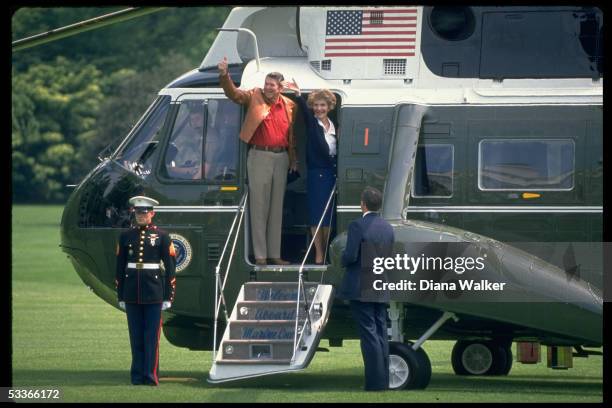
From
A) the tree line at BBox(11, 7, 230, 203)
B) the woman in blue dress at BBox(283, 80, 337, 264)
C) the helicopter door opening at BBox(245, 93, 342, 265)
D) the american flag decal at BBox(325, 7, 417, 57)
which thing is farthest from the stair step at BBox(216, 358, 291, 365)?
the tree line at BBox(11, 7, 230, 203)

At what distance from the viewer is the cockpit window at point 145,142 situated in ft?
47.9

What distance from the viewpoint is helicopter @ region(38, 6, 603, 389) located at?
13.1 m

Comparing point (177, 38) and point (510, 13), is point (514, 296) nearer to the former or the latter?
point (510, 13)

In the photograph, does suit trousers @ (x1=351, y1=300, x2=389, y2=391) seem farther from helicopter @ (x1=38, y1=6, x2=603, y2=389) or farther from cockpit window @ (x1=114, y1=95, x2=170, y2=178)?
cockpit window @ (x1=114, y1=95, x2=170, y2=178)

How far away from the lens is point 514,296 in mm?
12953

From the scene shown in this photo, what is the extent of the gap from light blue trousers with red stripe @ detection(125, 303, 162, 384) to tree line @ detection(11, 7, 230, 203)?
133 feet

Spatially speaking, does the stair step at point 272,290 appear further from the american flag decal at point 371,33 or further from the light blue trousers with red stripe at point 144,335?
the american flag decal at point 371,33

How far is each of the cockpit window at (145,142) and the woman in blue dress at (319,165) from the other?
1450mm

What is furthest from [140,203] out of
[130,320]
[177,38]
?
[177,38]

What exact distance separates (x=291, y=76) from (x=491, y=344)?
12.5 ft

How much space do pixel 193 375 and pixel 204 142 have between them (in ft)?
8.68

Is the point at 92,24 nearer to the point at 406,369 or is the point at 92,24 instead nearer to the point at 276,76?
the point at 276,76

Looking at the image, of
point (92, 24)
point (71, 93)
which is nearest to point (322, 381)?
point (92, 24)

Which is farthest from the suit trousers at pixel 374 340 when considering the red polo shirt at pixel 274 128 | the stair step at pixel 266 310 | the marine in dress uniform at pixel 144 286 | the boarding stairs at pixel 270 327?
the red polo shirt at pixel 274 128
